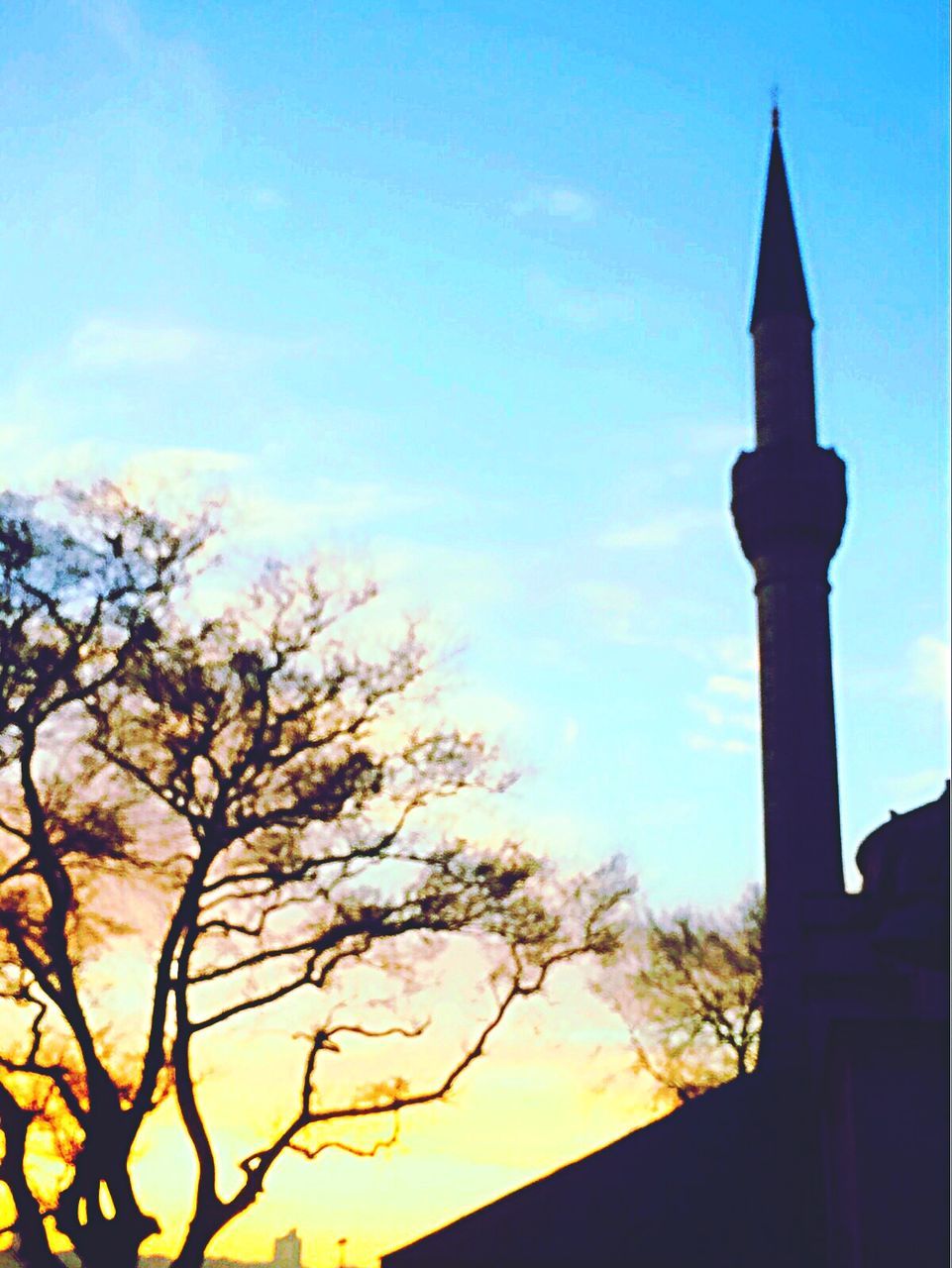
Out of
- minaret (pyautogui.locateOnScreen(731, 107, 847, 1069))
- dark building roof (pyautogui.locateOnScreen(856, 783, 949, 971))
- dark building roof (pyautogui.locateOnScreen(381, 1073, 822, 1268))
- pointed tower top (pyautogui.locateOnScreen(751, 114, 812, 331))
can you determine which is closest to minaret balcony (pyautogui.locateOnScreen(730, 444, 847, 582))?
minaret (pyautogui.locateOnScreen(731, 107, 847, 1069))

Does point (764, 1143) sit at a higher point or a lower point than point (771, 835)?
lower

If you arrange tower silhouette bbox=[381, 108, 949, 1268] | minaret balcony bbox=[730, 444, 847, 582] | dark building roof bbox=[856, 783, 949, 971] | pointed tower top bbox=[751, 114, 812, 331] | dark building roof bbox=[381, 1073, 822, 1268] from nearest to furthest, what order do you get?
dark building roof bbox=[856, 783, 949, 971] → tower silhouette bbox=[381, 108, 949, 1268] → dark building roof bbox=[381, 1073, 822, 1268] → minaret balcony bbox=[730, 444, 847, 582] → pointed tower top bbox=[751, 114, 812, 331]

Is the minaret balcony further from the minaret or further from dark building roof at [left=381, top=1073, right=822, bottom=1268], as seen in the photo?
dark building roof at [left=381, top=1073, right=822, bottom=1268]

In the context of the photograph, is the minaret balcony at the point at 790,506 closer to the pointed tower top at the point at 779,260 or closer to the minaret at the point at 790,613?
the minaret at the point at 790,613

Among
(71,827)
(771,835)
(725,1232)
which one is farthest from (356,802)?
(771,835)

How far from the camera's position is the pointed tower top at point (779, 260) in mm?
36000

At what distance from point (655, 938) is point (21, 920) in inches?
1019

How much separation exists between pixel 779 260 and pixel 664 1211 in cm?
2294

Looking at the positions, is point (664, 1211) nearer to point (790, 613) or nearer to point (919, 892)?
point (919, 892)

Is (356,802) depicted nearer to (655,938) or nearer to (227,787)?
(227,787)

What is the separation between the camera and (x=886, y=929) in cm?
1839

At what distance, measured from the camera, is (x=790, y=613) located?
33250mm

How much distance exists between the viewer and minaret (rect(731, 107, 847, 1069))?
3078cm

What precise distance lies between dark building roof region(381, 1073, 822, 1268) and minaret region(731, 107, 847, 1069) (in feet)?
15.2
